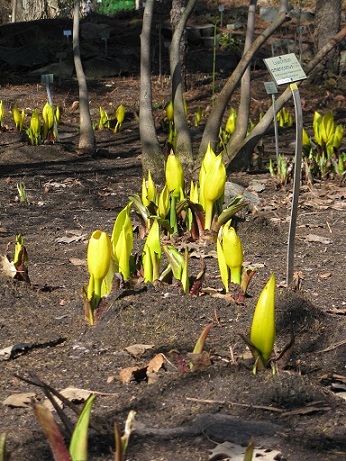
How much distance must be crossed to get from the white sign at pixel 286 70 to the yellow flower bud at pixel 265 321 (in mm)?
1542

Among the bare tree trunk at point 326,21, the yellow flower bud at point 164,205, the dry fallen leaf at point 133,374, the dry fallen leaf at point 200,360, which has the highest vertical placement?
the bare tree trunk at point 326,21

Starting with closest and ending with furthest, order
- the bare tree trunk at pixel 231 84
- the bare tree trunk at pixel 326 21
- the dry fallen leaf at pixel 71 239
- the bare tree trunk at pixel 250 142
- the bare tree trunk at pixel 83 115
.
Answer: the dry fallen leaf at pixel 71 239
the bare tree trunk at pixel 231 84
the bare tree trunk at pixel 250 142
the bare tree trunk at pixel 83 115
the bare tree trunk at pixel 326 21

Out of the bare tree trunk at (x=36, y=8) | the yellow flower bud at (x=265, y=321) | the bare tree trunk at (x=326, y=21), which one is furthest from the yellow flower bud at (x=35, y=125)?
the bare tree trunk at (x=36, y=8)

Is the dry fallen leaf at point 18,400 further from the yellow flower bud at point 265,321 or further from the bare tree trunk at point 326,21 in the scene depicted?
the bare tree trunk at point 326,21

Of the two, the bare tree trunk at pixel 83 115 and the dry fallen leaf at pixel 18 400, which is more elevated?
the bare tree trunk at pixel 83 115

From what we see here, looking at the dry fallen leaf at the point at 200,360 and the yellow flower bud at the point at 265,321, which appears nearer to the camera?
the yellow flower bud at the point at 265,321

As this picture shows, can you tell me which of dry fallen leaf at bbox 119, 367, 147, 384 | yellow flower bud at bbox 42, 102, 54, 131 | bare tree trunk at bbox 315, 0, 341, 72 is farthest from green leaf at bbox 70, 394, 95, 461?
bare tree trunk at bbox 315, 0, 341, 72

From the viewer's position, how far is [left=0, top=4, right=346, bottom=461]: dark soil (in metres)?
2.47

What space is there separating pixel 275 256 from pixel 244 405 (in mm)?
2494

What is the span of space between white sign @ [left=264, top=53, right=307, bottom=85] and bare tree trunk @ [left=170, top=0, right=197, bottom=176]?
9.96 ft

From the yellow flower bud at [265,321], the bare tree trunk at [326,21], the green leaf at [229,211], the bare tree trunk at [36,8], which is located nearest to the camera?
the yellow flower bud at [265,321]

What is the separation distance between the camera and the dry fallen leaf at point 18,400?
108 inches

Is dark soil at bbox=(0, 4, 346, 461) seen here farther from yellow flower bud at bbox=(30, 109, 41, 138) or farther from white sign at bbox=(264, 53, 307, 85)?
yellow flower bud at bbox=(30, 109, 41, 138)

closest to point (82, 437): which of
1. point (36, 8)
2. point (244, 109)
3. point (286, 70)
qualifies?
point (286, 70)
